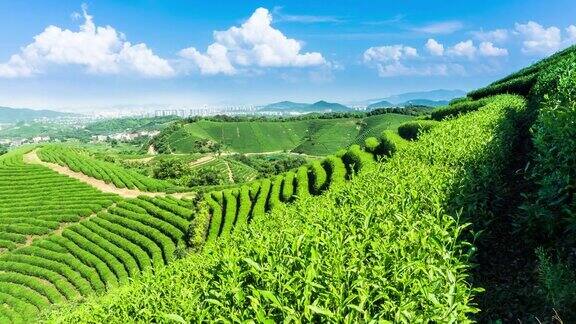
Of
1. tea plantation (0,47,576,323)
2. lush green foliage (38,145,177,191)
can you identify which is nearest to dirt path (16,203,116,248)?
lush green foliage (38,145,177,191)

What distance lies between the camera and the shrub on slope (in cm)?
519

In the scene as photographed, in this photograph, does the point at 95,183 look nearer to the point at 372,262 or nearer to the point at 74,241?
the point at 74,241

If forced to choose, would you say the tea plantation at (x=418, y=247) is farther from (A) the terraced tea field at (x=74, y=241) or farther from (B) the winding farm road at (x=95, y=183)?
(B) the winding farm road at (x=95, y=183)

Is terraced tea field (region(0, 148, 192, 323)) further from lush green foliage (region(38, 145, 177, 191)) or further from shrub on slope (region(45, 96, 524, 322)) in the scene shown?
shrub on slope (region(45, 96, 524, 322))

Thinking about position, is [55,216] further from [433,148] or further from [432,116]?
[433,148]

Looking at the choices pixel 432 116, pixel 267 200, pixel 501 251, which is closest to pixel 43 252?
pixel 267 200

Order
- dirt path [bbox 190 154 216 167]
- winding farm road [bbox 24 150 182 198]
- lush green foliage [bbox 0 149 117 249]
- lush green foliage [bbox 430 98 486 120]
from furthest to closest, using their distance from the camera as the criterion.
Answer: dirt path [bbox 190 154 216 167] < winding farm road [bbox 24 150 182 198] < lush green foliage [bbox 0 149 117 249] < lush green foliage [bbox 430 98 486 120]

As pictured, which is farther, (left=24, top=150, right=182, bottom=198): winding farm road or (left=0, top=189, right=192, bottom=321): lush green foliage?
(left=24, top=150, right=182, bottom=198): winding farm road

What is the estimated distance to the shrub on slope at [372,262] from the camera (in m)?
5.19

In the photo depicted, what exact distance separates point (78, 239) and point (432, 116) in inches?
2109

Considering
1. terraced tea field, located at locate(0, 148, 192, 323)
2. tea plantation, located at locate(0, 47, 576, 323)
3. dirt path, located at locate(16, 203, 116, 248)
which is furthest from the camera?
dirt path, located at locate(16, 203, 116, 248)

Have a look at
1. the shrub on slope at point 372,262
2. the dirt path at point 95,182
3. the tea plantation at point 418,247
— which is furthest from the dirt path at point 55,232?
the shrub on slope at point 372,262

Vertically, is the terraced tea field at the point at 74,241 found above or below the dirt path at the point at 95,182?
below

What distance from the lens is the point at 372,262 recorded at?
6.51m
